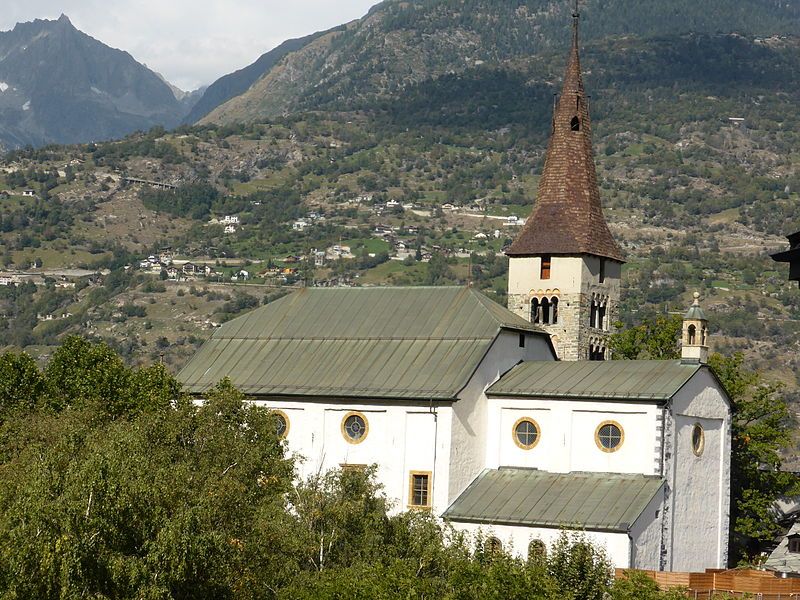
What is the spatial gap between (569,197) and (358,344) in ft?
53.7

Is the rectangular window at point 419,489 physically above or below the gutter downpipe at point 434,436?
below

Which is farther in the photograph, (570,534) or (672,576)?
(570,534)

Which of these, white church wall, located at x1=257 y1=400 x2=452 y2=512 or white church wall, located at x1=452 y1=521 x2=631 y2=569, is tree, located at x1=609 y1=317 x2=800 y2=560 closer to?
white church wall, located at x1=452 y1=521 x2=631 y2=569

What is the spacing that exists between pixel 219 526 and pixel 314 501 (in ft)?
18.9

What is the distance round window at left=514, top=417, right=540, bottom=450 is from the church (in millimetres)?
61

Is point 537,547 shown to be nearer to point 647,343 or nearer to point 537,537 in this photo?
point 537,537

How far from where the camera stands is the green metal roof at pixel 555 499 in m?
57.0

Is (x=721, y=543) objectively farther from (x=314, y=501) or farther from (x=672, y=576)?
(x=314, y=501)

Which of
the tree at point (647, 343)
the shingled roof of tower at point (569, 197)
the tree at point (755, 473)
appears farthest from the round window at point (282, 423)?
the tree at point (755, 473)

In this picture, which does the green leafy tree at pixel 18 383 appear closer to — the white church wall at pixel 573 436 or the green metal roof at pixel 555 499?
the green metal roof at pixel 555 499

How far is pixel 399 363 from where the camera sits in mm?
64938

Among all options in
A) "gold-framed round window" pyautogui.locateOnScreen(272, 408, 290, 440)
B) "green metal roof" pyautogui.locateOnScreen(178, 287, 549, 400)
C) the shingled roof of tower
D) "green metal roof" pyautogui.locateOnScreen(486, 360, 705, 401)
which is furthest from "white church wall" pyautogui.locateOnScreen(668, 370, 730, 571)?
"gold-framed round window" pyautogui.locateOnScreen(272, 408, 290, 440)

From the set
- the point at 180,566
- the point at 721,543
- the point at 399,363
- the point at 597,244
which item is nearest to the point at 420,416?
the point at 399,363

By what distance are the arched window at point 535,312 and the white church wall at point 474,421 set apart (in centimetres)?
1104
